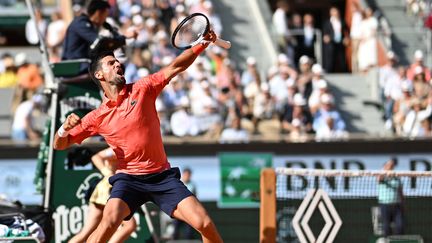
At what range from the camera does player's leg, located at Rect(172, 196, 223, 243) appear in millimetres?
10508

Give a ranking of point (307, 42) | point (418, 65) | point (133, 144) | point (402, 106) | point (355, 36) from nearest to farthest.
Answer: point (133, 144) < point (402, 106) < point (418, 65) < point (355, 36) < point (307, 42)

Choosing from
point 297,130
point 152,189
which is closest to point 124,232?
point 152,189

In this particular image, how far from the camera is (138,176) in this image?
1078 centimetres

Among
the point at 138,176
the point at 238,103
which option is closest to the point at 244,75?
the point at 238,103

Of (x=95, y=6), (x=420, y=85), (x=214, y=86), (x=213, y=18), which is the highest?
(x=213, y=18)

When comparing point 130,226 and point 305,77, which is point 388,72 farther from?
point 130,226

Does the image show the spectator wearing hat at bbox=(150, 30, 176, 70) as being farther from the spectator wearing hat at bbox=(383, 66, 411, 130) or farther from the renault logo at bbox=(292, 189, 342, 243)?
the renault logo at bbox=(292, 189, 342, 243)

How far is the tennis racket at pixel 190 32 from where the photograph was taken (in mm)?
10656

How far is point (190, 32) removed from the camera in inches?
425

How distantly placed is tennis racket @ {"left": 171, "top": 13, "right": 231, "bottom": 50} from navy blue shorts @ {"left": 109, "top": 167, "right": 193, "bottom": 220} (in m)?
1.15

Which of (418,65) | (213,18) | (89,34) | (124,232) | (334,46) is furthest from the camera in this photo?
(334,46)

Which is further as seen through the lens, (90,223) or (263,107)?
(263,107)

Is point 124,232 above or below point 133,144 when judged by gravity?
below

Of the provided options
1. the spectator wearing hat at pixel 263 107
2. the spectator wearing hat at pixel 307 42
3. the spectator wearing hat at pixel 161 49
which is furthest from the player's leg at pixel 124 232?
the spectator wearing hat at pixel 307 42
